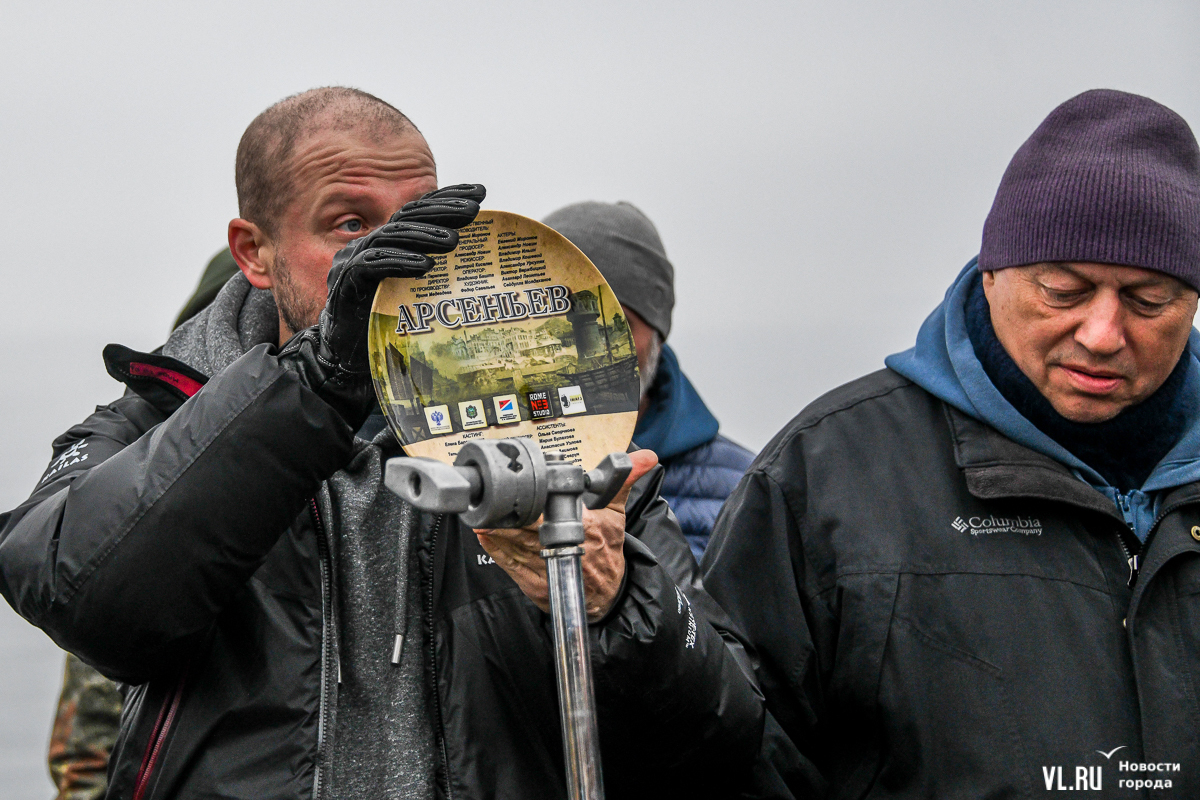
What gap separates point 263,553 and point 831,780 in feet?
2.92

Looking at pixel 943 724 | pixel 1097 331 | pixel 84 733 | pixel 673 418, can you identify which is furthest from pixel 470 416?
pixel 673 418

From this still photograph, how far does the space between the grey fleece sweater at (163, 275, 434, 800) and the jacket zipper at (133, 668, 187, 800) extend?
0.20 meters

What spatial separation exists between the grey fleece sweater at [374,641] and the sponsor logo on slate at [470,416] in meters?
0.21

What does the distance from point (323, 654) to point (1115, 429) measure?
1201mm

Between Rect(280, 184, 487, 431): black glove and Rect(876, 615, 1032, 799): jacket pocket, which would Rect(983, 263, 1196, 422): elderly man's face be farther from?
Rect(280, 184, 487, 431): black glove

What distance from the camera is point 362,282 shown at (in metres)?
1.45

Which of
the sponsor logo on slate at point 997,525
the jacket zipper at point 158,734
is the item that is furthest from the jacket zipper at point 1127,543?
the jacket zipper at point 158,734

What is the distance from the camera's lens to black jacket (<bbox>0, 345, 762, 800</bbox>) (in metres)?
1.48

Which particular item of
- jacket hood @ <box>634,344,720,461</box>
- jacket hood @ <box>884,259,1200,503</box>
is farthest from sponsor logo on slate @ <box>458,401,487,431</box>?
jacket hood @ <box>634,344,720,461</box>

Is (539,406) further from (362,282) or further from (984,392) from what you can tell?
(984,392)

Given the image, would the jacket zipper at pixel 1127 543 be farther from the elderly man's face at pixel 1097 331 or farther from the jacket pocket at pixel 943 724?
the jacket pocket at pixel 943 724

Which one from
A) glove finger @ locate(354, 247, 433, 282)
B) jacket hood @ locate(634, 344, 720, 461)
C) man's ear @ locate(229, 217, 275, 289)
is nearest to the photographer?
glove finger @ locate(354, 247, 433, 282)

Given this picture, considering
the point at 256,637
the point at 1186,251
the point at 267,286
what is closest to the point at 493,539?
the point at 256,637

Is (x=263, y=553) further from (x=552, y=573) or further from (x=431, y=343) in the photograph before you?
(x=552, y=573)
